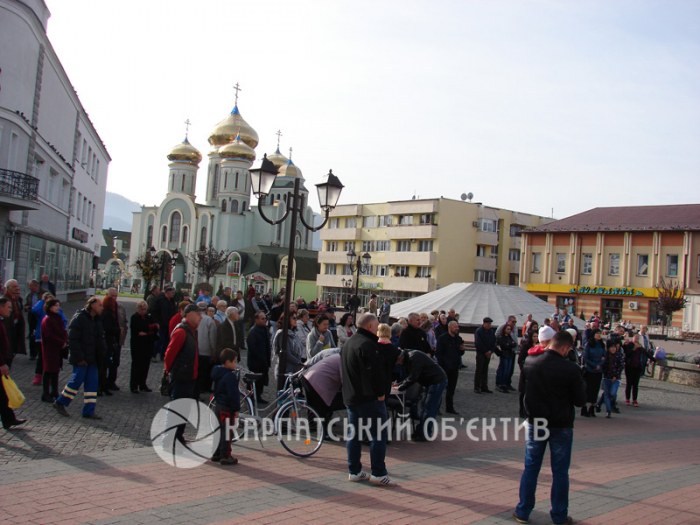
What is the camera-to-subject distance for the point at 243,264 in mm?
73438

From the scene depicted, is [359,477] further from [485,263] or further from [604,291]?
[485,263]

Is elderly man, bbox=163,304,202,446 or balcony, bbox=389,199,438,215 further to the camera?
balcony, bbox=389,199,438,215

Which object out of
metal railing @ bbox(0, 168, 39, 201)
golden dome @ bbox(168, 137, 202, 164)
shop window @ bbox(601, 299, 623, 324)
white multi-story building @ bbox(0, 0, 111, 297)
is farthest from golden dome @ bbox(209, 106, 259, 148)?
metal railing @ bbox(0, 168, 39, 201)

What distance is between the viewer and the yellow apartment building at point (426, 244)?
59.1 metres

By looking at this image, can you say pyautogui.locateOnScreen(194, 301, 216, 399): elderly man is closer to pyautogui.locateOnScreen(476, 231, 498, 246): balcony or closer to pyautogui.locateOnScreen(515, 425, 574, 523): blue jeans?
pyautogui.locateOnScreen(515, 425, 574, 523): blue jeans

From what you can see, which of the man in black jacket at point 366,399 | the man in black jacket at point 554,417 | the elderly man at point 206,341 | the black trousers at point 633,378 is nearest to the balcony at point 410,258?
the black trousers at point 633,378

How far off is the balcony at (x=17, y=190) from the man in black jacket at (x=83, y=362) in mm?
14453

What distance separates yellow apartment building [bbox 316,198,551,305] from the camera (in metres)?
59.1

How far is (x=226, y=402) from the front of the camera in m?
7.02

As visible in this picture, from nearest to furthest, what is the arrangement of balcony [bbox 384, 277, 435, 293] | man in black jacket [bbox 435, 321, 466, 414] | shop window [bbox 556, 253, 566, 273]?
man in black jacket [bbox 435, 321, 466, 414] → shop window [bbox 556, 253, 566, 273] → balcony [bbox 384, 277, 435, 293]

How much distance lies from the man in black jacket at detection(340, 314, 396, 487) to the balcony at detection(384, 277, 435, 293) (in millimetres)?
51696

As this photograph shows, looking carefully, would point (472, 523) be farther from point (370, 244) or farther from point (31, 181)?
point (370, 244)

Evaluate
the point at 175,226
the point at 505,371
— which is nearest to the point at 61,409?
the point at 505,371

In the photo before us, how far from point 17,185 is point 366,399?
19180 mm
